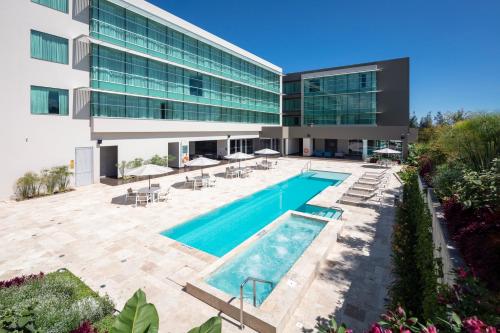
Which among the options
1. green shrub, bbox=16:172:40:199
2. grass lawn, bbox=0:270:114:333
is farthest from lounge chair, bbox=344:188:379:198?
green shrub, bbox=16:172:40:199

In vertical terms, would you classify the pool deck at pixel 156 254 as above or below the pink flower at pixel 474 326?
below

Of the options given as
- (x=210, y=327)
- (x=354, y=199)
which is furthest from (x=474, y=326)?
(x=354, y=199)

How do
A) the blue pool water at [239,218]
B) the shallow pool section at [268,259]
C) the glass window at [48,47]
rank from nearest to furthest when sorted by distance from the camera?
the shallow pool section at [268,259] → the blue pool water at [239,218] → the glass window at [48,47]

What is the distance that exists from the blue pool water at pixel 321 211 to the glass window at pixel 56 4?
21.8m

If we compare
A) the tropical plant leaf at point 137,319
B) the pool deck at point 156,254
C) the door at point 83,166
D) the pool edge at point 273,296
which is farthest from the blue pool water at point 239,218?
the door at point 83,166

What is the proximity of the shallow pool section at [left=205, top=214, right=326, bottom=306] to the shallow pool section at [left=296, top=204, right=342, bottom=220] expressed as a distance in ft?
6.84

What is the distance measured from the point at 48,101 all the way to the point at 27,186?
6.01 metres

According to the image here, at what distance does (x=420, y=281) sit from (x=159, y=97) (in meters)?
25.7

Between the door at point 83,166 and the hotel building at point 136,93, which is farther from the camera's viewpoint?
the door at point 83,166

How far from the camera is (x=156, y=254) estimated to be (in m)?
9.91

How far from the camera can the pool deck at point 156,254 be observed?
6.96 metres

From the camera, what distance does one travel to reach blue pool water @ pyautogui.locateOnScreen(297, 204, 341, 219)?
14.9 meters

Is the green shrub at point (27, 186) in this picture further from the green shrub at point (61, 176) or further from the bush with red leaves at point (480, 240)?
the bush with red leaves at point (480, 240)

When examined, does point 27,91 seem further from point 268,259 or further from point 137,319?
point 137,319
